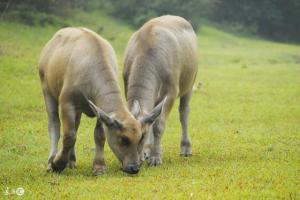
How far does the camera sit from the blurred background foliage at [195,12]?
3984 centimetres

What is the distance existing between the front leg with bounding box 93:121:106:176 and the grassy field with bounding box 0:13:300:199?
21cm

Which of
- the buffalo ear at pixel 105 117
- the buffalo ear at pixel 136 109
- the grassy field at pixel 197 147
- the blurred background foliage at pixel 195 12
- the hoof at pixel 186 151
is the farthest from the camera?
the blurred background foliage at pixel 195 12

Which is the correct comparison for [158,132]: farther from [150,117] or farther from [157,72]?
[150,117]

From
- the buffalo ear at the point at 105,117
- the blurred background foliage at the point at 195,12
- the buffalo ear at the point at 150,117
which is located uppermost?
the buffalo ear at the point at 105,117

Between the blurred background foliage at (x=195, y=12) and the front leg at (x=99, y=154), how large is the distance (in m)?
20.7

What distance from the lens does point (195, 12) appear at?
58.8 m

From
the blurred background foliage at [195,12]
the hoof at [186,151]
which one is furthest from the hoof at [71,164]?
the blurred background foliage at [195,12]

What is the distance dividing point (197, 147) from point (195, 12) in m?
46.3

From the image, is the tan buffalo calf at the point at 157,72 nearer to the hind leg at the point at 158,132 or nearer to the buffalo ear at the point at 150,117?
the hind leg at the point at 158,132

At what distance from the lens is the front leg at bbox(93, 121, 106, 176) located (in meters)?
10.4

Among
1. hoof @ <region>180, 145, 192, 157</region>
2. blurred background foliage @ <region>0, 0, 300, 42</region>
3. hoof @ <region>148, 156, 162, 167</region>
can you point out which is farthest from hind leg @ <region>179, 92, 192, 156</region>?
blurred background foliage @ <region>0, 0, 300, 42</region>

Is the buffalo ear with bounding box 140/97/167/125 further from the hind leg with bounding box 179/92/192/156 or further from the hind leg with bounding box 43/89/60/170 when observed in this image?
the hind leg with bounding box 179/92/192/156

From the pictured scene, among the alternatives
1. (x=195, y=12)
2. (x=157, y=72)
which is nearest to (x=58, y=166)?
(x=157, y=72)

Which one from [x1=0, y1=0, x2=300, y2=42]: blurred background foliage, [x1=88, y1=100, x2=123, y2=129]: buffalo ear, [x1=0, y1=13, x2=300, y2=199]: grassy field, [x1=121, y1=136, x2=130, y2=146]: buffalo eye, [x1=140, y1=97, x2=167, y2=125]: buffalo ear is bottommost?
[x1=0, y1=0, x2=300, y2=42]: blurred background foliage
